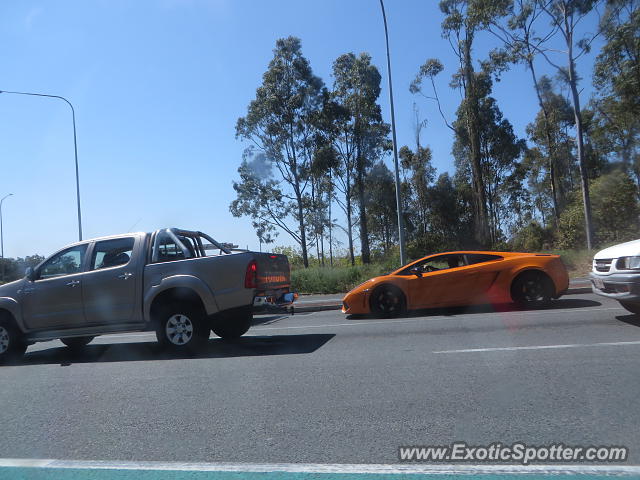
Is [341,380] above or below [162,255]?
below

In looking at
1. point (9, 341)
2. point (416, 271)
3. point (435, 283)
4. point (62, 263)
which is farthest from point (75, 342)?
point (435, 283)

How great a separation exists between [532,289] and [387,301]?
278 cm

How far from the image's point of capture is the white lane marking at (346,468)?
337cm

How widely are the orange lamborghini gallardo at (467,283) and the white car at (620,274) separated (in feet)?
6.62

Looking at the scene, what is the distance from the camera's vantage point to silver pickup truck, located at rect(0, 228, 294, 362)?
8.05 m

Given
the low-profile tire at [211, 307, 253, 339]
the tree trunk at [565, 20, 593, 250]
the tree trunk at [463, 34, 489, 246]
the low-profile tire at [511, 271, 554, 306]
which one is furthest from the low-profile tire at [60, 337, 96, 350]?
the tree trunk at [463, 34, 489, 246]

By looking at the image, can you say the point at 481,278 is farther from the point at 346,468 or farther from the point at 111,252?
the point at 346,468

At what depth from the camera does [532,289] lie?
10367 mm

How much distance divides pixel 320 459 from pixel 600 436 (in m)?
1.98

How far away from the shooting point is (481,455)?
3.66 metres

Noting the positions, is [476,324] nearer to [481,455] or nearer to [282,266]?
[282,266]

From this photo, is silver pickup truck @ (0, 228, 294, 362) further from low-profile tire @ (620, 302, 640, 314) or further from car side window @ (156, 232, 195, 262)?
low-profile tire @ (620, 302, 640, 314)

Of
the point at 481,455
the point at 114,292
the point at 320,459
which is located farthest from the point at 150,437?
the point at 114,292

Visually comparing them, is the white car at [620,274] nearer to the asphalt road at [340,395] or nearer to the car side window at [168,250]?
the asphalt road at [340,395]
